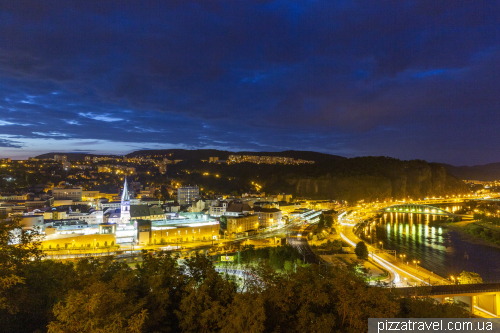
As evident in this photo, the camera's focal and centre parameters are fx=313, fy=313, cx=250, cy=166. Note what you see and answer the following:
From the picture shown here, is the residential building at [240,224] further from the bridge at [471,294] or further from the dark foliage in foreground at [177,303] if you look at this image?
the dark foliage in foreground at [177,303]

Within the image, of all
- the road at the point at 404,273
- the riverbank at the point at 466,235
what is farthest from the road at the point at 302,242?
the riverbank at the point at 466,235

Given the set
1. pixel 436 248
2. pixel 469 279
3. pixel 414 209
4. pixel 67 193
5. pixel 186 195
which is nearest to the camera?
pixel 469 279

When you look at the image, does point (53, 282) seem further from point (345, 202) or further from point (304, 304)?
point (345, 202)

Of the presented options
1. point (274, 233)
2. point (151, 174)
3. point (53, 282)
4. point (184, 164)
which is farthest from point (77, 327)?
point (184, 164)

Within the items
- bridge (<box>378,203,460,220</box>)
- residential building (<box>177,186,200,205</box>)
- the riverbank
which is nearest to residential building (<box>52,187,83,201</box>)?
residential building (<box>177,186,200,205</box>)

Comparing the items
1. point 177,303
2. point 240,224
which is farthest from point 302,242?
point 177,303

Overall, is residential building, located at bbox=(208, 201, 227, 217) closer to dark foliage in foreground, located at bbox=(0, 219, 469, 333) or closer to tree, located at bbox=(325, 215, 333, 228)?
tree, located at bbox=(325, 215, 333, 228)

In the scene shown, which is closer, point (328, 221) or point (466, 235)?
point (466, 235)

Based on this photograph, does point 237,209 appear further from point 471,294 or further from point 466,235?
point 466,235

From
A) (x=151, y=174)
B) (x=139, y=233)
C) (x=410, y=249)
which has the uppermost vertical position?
(x=151, y=174)
